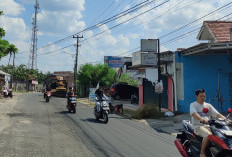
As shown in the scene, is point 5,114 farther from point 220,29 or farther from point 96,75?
point 96,75

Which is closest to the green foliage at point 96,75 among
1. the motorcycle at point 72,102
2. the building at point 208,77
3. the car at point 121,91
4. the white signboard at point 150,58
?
the car at point 121,91

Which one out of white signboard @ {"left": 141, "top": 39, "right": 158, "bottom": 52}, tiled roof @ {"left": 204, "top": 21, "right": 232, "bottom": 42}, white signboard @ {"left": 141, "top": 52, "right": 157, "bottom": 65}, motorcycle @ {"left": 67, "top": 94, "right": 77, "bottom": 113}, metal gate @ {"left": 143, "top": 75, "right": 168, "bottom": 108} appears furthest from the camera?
tiled roof @ {"left": 204, "top": 21, "right": 232, "bottom": 42}

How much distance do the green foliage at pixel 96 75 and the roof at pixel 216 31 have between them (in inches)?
730

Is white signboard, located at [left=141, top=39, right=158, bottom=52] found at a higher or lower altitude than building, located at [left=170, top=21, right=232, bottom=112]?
higher

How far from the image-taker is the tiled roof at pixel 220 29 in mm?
21006

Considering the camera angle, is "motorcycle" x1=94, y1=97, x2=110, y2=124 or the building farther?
the building

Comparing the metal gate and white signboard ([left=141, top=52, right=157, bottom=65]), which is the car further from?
white signboard ([left=141, top=52, right=157, bottom=65])

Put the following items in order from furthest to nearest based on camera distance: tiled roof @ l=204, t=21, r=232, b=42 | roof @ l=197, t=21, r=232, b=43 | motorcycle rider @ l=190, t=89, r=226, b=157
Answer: roof @ l=197, t=21, r=232, b=43 → tiled roof @ l=204, t=21, r=232, b=42 → motorcycle rider @ l=190, t=89, r=226, b=157

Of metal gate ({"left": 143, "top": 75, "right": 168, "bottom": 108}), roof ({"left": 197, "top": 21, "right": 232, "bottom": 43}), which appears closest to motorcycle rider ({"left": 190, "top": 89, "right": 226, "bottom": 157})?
metal gate ({"left": 143, "top": 75, "right": 168, "bottom": 108})

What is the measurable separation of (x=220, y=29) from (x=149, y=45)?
877cm

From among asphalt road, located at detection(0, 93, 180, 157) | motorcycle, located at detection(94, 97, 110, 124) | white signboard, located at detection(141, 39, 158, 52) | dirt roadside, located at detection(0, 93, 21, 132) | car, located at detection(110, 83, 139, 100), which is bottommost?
asphalt road, located at detection(0, 93, 180, 157)

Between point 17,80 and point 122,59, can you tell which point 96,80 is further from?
point 17,80

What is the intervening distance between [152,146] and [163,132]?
10.1ft

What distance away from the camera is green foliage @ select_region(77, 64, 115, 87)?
127ft
